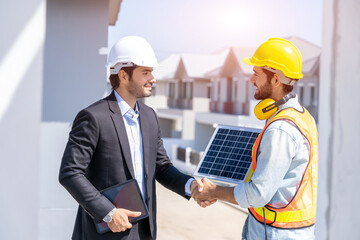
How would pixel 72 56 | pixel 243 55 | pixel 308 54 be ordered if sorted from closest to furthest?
pixel 72 56, pixel 308 54, pixel 243 55

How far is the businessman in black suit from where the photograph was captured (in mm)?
2859

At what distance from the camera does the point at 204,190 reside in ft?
10.7

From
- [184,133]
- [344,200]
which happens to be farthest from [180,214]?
[184,133]

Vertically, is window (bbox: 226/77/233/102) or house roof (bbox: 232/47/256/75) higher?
house roof (bbox: 232/47/256/75)

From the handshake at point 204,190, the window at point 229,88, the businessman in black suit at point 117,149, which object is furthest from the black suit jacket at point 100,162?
the window at point 229,88

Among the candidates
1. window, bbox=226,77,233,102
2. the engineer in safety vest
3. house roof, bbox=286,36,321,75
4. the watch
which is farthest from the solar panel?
window, bbox=226,77,233,102

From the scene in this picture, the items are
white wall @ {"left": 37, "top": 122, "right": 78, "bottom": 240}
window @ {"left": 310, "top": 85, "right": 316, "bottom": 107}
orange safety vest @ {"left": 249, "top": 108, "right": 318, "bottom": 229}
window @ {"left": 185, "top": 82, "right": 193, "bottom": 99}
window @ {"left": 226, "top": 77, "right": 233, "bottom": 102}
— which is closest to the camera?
orange safety vest @ {"left": 249, "top": 108, "right": 318, "bottom": 229}

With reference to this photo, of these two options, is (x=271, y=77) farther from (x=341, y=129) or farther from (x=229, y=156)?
(x=229, y=156)

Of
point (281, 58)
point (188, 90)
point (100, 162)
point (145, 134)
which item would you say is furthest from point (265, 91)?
point (188, 90)

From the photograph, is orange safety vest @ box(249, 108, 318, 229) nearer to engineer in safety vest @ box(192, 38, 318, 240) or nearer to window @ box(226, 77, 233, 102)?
engineer in safety vest @ box(192, 38, 318, 240)

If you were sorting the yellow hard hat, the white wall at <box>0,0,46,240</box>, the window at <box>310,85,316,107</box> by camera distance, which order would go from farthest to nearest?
1. the window at <box>310,85,316,107</box>
2. the yellow hard hat
3. the white wall at <box>0,0,46,240</box>

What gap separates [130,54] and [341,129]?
4.85ft

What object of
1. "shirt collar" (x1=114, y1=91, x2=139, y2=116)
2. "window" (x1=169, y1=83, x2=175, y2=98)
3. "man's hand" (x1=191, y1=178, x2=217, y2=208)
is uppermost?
"shirt collar" (x1=114, y1=91, x2=139, y2=116)

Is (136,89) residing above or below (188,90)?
above
